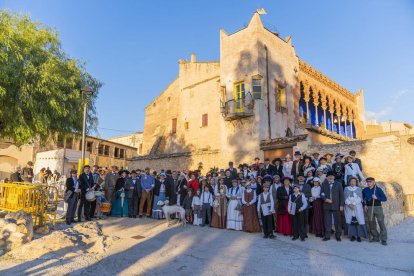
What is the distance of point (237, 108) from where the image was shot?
2097cm

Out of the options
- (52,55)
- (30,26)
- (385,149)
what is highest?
(30,26)

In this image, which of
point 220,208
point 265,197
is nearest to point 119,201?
point 220,208

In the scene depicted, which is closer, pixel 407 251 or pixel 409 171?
pixel 407 251

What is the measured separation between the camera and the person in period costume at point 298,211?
8539 millimetres

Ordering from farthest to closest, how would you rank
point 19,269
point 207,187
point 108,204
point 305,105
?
point 305,105 → point 108,204 → point 207,187 → point 19,269

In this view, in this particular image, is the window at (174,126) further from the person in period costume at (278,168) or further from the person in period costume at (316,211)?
the person in period costume at (316,211)

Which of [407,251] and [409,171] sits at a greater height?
[409,171]

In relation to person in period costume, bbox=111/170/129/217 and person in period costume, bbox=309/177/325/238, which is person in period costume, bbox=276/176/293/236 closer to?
person in period costume, bbox=309/177/325/238

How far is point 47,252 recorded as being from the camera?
6797 mm

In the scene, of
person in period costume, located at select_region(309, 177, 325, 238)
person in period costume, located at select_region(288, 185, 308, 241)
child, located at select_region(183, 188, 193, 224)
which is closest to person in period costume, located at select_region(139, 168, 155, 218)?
child, located at select_region(183, 188, 193, 224)

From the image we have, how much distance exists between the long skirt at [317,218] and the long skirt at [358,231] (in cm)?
71

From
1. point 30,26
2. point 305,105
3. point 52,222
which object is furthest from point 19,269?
point 305,105

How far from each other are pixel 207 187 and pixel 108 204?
12.7ft

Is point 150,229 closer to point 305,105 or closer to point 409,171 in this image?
point 409,171
